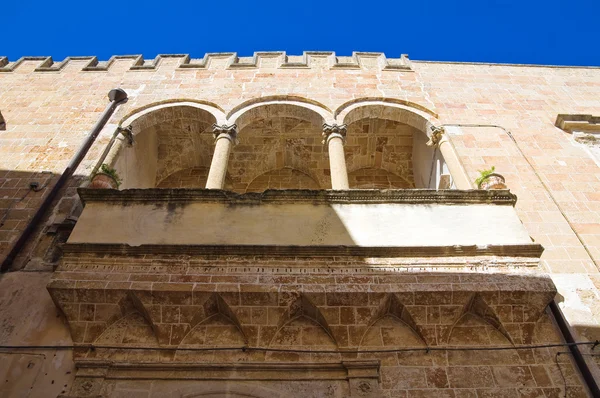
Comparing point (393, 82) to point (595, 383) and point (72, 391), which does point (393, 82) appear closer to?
point (595, 383)

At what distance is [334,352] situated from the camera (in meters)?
4.89

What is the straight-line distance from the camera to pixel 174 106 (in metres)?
9.12

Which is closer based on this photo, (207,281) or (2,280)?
(207,281)

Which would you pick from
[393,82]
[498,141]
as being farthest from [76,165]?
[498,141]

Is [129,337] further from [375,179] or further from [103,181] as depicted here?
[375,179]

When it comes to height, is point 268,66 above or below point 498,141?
above

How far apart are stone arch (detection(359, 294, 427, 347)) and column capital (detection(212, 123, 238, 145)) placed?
424 centimetres

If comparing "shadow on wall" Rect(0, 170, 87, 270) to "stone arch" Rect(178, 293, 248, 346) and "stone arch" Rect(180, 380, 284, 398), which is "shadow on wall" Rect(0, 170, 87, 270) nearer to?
"stone arch" Rect(178, 293, 248, 346)

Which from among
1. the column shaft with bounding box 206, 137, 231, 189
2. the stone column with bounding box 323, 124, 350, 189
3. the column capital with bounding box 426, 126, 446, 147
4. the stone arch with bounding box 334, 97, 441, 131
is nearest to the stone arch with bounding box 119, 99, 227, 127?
the column shaft with bounding box 206, 137, 231, 189

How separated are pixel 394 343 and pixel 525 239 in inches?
73.7

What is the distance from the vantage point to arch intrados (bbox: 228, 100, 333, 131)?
884 centimetres

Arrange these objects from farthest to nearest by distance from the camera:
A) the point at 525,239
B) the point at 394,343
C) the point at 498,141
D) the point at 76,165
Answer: the point at 498,141 < the point at 76,165 < the point at 525,239 < the point at 394,343

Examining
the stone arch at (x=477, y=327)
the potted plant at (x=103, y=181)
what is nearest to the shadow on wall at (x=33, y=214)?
the potted plant at (x=103, y=181)

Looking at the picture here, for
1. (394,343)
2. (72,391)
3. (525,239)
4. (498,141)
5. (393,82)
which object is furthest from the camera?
(393,82)
